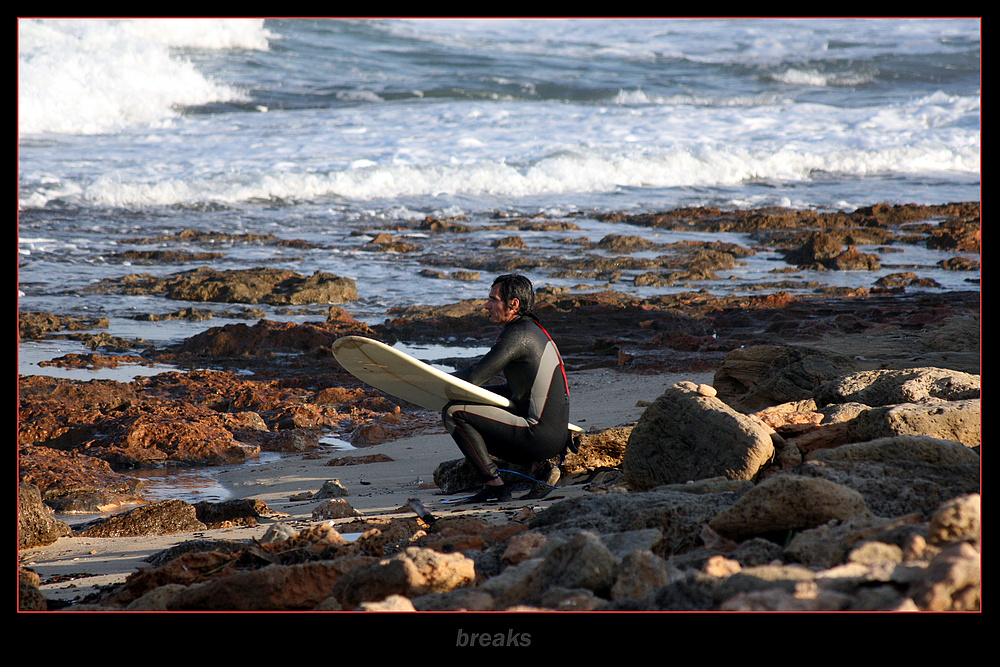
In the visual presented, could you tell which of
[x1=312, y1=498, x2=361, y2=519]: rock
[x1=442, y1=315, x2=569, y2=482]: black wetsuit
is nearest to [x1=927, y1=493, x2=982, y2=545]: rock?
[x1=442, y1=315, x2=569, y2=482]: black wetsuit

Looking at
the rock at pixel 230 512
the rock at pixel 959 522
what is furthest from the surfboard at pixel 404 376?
the rock at pixel 959 522

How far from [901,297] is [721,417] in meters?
8.25

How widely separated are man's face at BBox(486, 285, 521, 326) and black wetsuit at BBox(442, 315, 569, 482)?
0.19 ft

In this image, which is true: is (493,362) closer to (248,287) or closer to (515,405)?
(515,405)

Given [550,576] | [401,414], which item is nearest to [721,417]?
[550,576]

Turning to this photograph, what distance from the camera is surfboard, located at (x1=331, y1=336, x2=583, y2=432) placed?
4.59m

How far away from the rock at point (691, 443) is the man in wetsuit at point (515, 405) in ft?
1.65

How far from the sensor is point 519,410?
4664 mm

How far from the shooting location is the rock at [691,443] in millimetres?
3955

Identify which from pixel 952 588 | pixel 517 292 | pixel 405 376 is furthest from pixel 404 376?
pixel 952 588

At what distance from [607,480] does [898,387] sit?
5.66 ft

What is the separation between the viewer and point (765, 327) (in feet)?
32.0

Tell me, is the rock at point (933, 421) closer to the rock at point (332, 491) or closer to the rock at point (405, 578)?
the rock at point (405, 578)

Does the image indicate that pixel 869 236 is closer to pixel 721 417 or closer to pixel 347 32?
pixel 721 417
